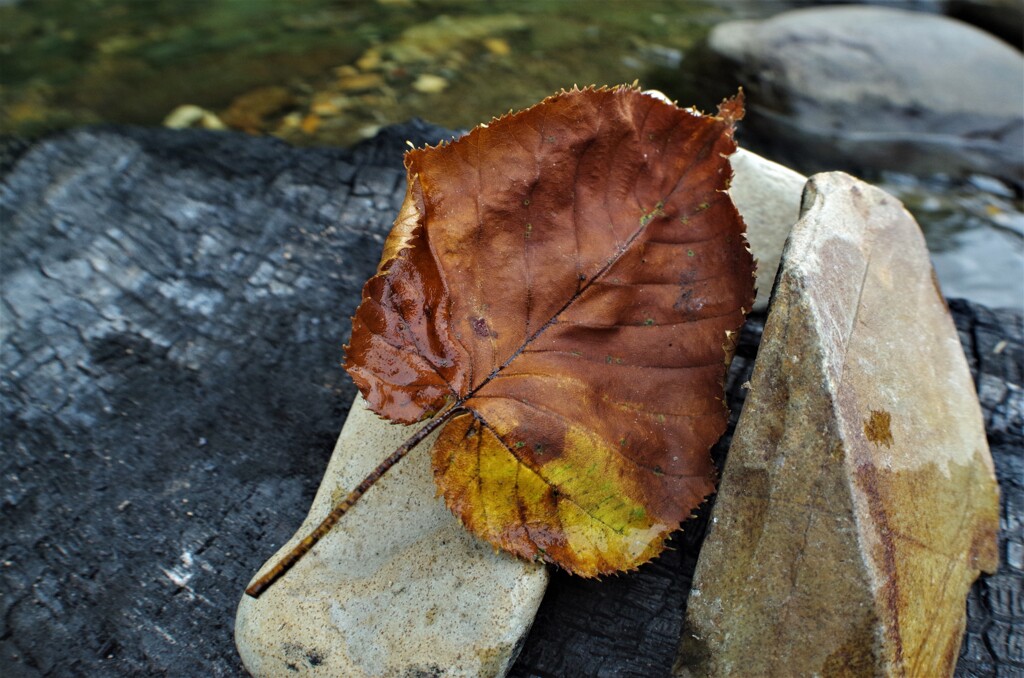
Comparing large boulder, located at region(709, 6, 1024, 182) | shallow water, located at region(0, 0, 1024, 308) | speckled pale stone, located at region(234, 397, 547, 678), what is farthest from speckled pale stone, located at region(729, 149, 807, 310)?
large boulder, located at region(709, 6, 1024, 182)

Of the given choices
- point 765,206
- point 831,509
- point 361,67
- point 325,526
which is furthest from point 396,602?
point 361,67

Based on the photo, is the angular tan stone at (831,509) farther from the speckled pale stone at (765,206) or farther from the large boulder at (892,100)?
the large boulder at (892,100)

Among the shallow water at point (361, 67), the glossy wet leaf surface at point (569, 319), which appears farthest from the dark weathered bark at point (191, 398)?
the shallow water at point (361, 67)

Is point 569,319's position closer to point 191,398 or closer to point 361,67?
point 191,398

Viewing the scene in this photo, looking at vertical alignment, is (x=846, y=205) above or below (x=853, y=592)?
above

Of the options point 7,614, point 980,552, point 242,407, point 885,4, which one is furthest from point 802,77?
point 7,614

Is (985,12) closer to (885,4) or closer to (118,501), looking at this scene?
(885,4)
